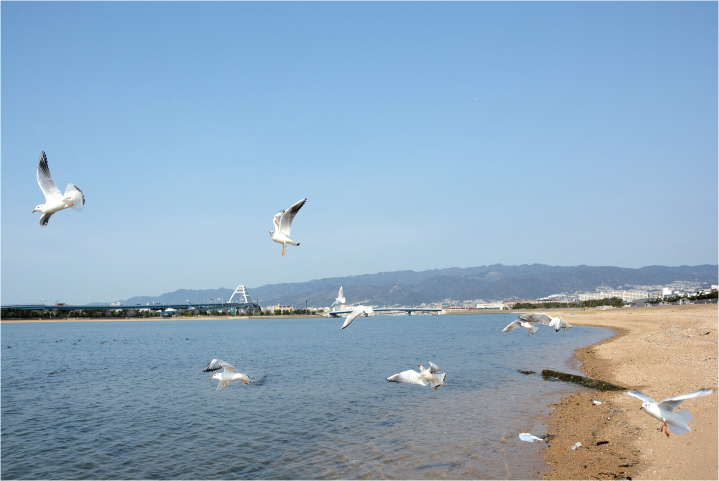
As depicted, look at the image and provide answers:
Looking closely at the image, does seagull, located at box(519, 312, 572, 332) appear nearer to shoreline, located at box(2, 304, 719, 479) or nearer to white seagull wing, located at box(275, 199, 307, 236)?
shoreline, located at box(2, 304, 719, 479)

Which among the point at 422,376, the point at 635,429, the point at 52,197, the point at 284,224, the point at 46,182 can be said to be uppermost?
the point at 46,182

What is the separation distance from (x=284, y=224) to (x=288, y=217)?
5.4 inches

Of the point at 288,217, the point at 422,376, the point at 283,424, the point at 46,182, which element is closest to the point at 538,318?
the point at 422,376

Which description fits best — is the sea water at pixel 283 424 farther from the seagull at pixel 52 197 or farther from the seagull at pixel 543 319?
the seagull at pixel 52 197

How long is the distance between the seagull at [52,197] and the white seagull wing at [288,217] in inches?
116

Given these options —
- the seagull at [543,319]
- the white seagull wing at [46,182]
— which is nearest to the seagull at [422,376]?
the seagull at [543,319]

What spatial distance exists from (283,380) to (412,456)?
1586cm

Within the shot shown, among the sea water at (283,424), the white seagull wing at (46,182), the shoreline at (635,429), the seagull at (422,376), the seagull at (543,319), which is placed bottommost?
the sea water at (283,424)

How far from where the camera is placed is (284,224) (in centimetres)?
826

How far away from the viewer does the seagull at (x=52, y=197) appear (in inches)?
254

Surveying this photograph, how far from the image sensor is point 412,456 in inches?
549

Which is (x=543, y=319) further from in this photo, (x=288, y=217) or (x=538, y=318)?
(x=288, y=217)

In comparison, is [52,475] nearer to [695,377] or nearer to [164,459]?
[164,459]

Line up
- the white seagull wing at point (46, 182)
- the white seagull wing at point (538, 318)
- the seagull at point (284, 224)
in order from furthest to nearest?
the white seagull wing at point (538, 318) < the seagull at point (284, 224) < the white seagull wing at point (46, 182)
